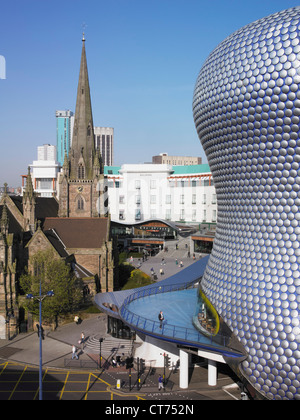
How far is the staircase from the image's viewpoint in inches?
1394

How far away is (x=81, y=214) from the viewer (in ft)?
202

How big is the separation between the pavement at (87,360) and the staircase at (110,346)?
52 centimetres

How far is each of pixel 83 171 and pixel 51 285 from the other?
21938 mm

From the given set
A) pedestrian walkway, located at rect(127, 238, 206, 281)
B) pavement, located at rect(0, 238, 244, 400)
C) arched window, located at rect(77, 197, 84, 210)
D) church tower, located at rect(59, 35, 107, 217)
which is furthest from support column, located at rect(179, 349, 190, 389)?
arched window, located at rect(77, 197, 84, 210)

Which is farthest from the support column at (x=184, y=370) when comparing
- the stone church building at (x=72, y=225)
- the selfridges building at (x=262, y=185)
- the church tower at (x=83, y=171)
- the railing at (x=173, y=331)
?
the church tower at (x=83, y=171)

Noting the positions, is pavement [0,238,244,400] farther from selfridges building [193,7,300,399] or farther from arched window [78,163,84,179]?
arched window [78,163,84,179]

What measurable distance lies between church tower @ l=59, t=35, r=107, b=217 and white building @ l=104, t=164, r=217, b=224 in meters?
41.9

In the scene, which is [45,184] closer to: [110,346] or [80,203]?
[80,203]

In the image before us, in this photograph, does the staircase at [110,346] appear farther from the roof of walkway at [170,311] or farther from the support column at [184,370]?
→ the support column at [184,370]

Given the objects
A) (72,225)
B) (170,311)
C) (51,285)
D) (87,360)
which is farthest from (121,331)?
(72,225)

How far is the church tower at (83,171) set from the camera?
60.5 m

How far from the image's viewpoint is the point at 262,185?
25.8 meters
